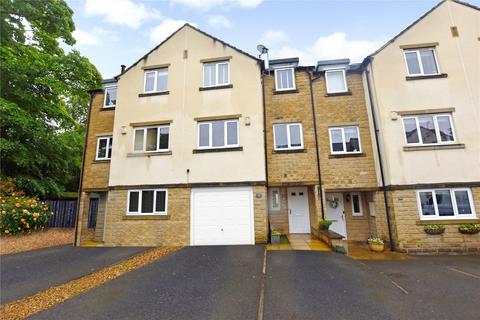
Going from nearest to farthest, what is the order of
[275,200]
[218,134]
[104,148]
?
[218,134], [275,200], [104,148]

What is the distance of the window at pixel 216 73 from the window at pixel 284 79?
8.51 feet

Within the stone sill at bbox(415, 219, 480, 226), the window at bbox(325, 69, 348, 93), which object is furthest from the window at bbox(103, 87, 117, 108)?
the stone sill at bbox(415, 219, 480, 226)

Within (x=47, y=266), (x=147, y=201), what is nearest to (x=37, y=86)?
(x=147, y=201)

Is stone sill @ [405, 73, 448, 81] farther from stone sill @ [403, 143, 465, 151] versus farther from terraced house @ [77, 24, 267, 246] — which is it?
terraced house @ [77, 24, 267, 246]

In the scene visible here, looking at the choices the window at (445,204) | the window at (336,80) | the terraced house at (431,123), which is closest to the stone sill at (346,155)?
the terraced house at (431,123)

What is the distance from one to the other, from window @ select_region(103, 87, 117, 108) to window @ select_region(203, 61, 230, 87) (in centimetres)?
547

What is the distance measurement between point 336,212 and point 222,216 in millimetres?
5808

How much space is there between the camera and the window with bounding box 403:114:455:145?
9055mm

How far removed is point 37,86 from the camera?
572 inches

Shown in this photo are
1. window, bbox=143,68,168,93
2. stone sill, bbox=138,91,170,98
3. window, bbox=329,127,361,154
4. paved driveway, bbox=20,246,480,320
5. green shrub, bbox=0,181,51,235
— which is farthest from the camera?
window, bbox=143,68,168,93

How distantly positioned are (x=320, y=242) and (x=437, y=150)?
602 centimetres

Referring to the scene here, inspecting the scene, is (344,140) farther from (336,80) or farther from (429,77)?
(429,77)

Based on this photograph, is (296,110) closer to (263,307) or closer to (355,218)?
(355,218)

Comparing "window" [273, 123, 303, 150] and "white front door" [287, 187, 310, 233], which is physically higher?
"window" [273, 123, 303, 150]
